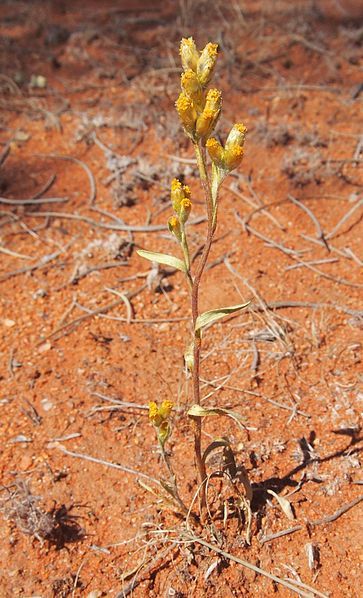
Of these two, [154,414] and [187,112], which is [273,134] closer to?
[187,112]

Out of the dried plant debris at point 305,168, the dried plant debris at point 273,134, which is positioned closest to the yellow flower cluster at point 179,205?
the dried plant debris at point 305,168

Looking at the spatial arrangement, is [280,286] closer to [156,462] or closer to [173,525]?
[156,462]

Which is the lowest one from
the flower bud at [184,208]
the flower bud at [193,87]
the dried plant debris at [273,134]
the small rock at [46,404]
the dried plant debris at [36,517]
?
the dried plant debris at [36,517]

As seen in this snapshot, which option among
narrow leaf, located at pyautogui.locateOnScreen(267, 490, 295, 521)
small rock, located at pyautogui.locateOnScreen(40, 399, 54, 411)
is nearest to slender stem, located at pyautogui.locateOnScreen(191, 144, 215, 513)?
narrow leaf, located at pyautogui.locateOnScreen(267, 490, 295, 521)

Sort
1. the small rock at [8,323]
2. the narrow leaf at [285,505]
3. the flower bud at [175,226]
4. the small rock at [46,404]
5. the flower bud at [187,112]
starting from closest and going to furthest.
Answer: the flower bud at [187,112]
the flower bud at [175,226]
the narrow leaf at [285,505]
the small rock at [46,404]
the small rock at [8,323]

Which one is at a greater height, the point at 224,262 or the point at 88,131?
the point at 88,131

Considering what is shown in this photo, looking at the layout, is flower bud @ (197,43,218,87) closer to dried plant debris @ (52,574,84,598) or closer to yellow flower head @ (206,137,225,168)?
yellow flower head @ (206,137,225,168)

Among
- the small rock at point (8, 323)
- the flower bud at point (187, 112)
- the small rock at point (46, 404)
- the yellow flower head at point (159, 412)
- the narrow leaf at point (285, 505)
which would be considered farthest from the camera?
the small rock at point (8, 323)

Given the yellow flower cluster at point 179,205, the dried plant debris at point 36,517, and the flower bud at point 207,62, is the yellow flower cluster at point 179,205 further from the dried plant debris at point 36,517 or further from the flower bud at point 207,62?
the dried plant debris at point 36,517

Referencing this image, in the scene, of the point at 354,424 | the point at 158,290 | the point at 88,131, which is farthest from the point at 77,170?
the point at 354,424
